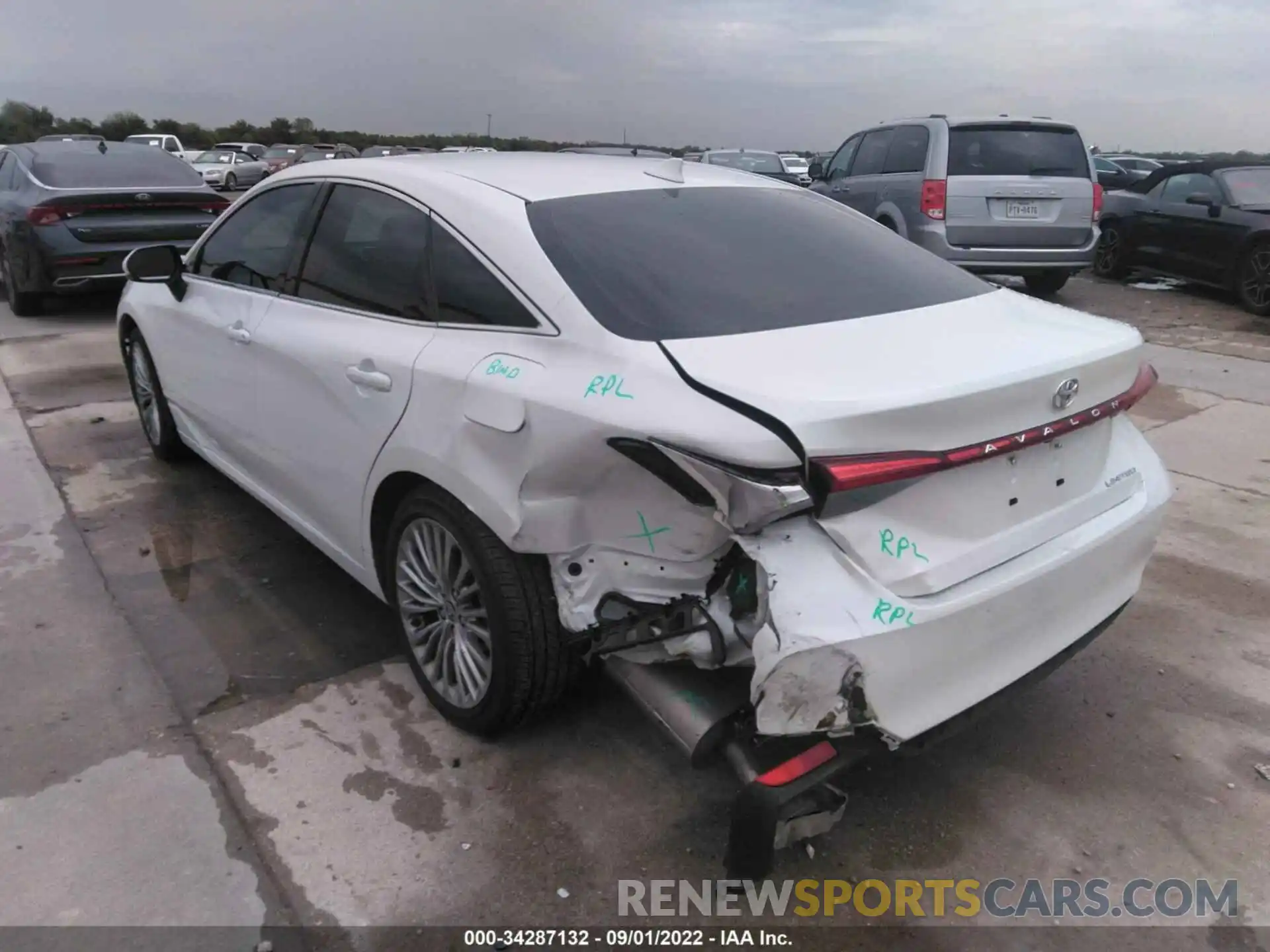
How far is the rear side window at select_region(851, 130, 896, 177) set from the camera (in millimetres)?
9984

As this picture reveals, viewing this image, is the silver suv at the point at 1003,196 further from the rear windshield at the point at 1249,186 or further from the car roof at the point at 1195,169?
the car roof at the point at 1195,169

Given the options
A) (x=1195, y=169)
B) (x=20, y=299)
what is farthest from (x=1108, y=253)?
(x=20, y=299)

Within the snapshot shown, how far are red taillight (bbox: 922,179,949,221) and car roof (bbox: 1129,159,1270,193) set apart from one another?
3984mm

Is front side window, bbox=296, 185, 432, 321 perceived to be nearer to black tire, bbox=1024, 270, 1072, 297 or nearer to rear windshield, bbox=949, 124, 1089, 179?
rear windshield, bbox=949, 124, 1089, 179

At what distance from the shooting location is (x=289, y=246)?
3574 mm

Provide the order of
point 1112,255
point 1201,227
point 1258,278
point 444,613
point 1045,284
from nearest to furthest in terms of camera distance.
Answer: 1. point 444,613
2. point 1258,278
3. point 1201,227
4. point 1045,284
5. point 1112,255

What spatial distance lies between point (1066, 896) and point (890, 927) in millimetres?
474

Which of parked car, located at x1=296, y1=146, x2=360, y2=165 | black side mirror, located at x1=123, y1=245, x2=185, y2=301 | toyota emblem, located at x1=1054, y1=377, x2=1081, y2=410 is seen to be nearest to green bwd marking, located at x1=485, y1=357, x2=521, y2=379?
toyota emblem, located at x1=1054, y1=377, x2=1081, y2=410

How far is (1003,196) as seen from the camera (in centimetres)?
890

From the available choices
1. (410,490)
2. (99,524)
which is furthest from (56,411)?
(410,490)

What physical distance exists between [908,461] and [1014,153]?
8.23 meters

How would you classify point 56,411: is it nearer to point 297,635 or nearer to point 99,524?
point 99,524

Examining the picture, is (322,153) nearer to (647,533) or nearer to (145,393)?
(145,393)

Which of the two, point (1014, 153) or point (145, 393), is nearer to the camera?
point (145, 393)
